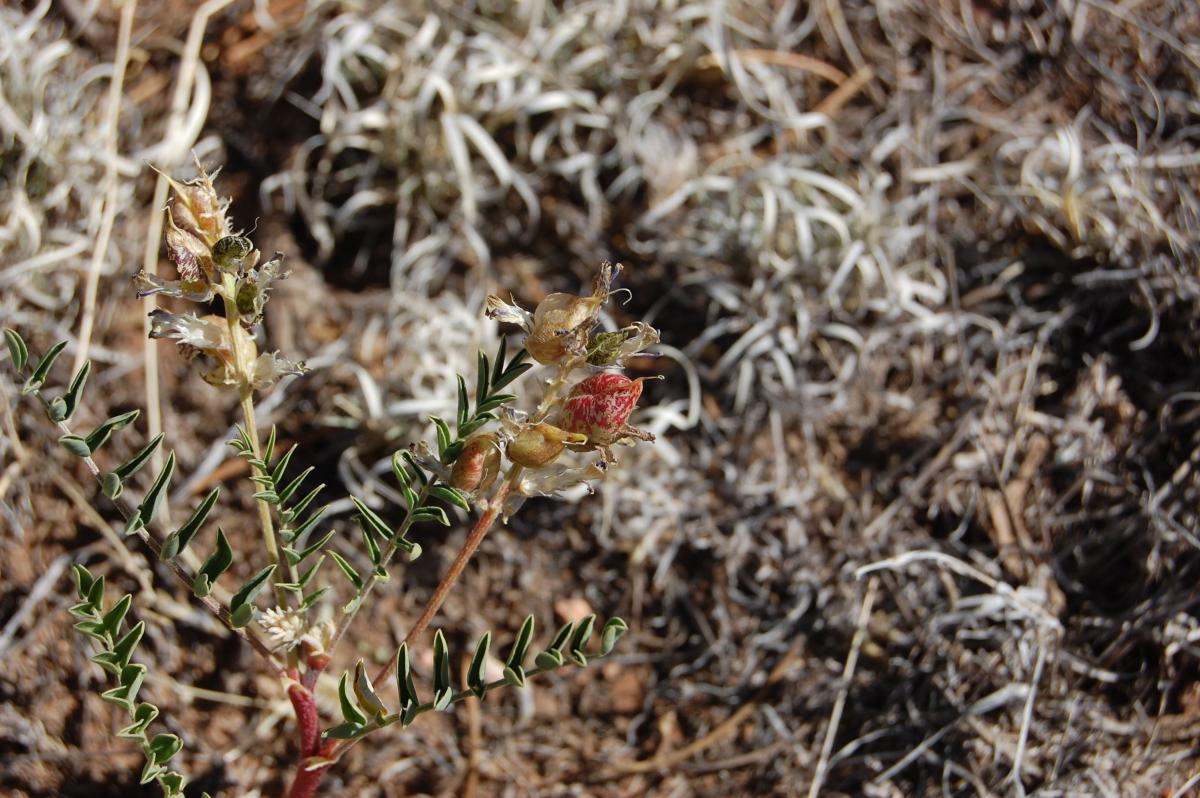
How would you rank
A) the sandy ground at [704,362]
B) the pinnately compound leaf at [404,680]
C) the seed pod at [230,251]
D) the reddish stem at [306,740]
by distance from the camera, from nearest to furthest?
the seed pod at [230,251] → the pinnately compound leaf at [404,680] → the reddish stem at [306,740] → the sandy ground at [704,362]

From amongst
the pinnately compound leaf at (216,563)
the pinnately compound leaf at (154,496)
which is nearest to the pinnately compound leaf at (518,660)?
the pinnately compound leaf at (216,563)

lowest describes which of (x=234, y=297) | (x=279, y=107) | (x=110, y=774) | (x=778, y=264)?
(x=110, y=774)

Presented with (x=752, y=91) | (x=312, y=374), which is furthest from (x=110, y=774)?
(x=752, y=91)

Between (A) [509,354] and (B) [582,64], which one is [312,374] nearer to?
(A) [509,354]

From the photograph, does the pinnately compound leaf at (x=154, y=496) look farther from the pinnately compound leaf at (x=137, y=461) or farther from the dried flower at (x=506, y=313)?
the dried flower at (x=506, y=313)

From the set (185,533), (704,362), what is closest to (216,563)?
(185,533)

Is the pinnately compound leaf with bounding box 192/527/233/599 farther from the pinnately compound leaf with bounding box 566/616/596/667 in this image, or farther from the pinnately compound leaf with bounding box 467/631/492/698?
the pinnately compound leaf with bounding box 566/616/596/667
